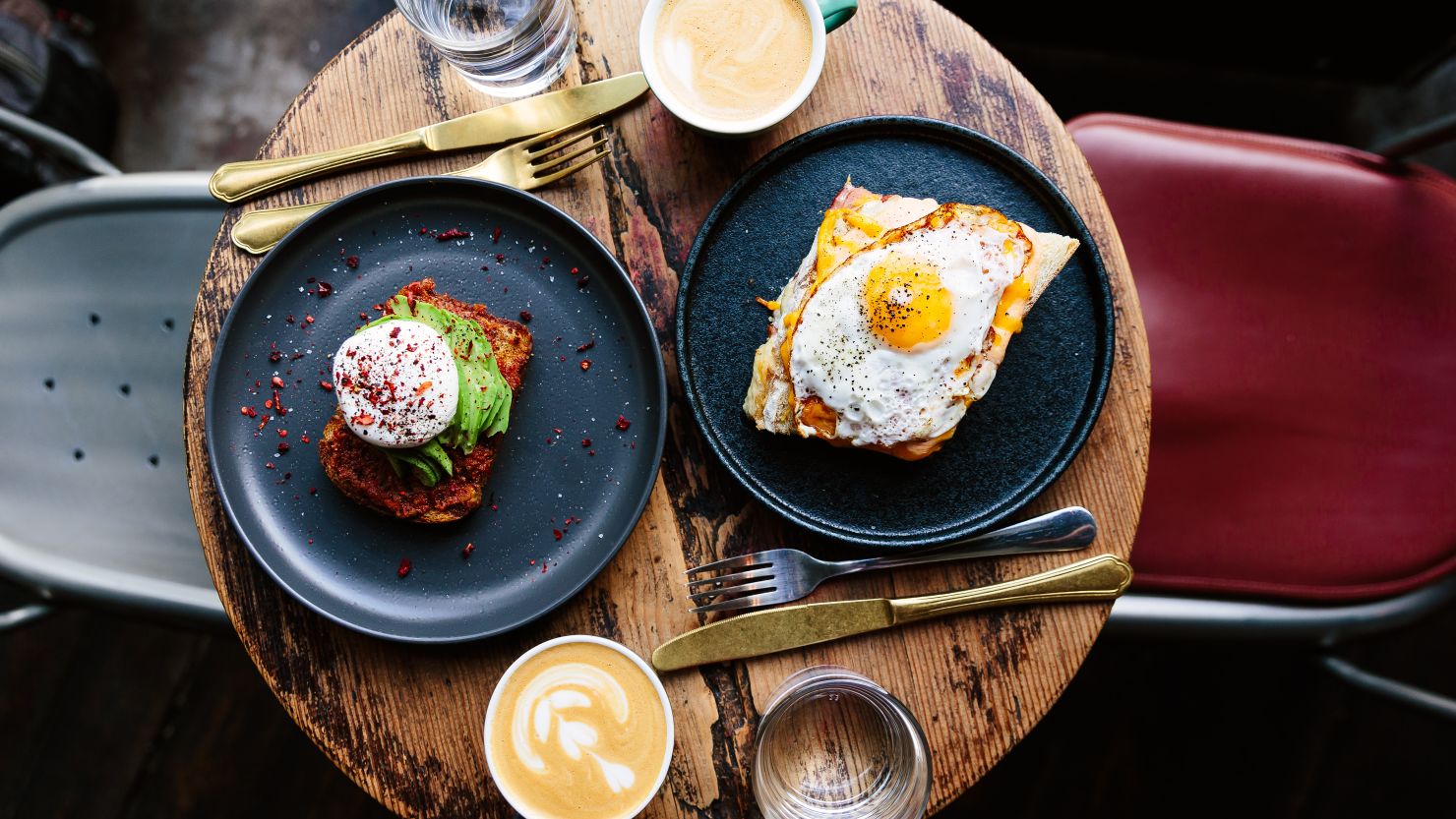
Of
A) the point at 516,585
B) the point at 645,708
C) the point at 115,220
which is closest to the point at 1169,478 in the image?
the point at 645,708

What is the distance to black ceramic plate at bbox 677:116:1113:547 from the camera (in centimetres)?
190

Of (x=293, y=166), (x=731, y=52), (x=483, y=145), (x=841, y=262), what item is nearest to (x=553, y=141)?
(x=483, y=145)

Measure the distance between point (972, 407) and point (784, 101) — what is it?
2.51 ft

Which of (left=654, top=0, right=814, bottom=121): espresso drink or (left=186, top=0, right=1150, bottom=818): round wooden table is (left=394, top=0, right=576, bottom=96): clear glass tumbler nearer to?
(left=186, top=0, right=1150, bottom=818): round wooden table

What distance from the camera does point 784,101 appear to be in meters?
1.86

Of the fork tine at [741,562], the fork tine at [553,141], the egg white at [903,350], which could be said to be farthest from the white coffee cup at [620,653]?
the fork tine at [553,141]

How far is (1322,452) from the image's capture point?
2.16m

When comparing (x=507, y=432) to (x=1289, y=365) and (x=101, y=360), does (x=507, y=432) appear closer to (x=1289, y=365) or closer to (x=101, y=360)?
(x=101, y=360)

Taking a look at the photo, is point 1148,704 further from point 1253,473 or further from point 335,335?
point 335,335

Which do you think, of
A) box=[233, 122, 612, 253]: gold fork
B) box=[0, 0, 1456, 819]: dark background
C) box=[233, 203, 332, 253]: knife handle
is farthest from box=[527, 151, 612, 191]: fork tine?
box=[0, 0, 1456, 819]: dark background

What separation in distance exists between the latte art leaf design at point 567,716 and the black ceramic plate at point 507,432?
0.67ft

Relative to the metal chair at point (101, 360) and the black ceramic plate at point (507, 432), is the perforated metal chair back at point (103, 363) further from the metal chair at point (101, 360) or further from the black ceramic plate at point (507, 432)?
the black ceramic plate at point (507, 432)

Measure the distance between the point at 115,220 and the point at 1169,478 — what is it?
2.70m

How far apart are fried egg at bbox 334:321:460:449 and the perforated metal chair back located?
75 cm
